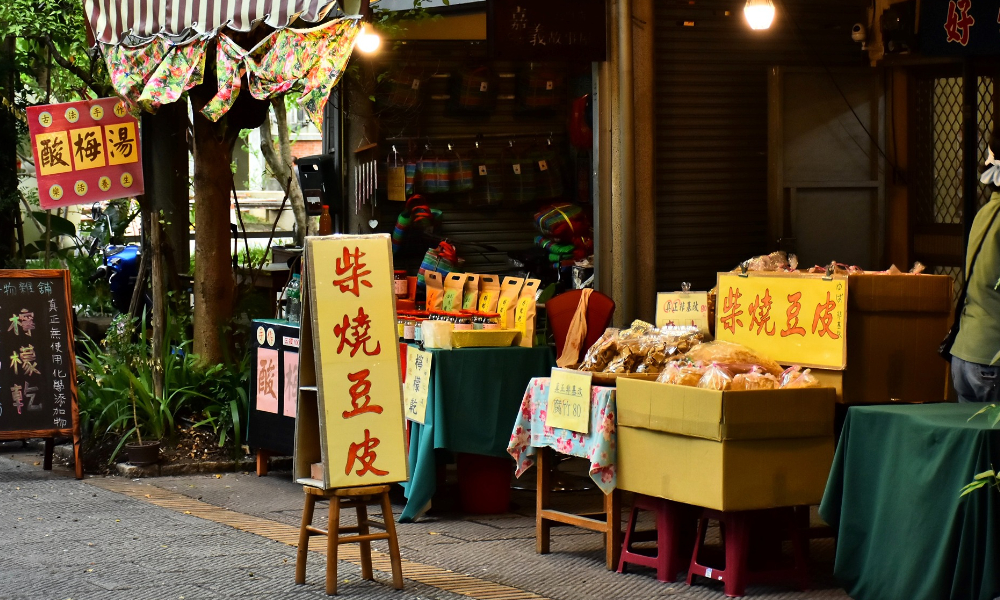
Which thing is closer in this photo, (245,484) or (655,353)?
(655,353)

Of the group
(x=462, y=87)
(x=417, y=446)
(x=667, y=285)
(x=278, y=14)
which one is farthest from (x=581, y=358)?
(x=462, y=87)

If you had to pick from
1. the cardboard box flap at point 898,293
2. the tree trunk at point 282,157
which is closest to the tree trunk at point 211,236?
the cardboard box flap at point 898,293

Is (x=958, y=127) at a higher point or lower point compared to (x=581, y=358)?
higher

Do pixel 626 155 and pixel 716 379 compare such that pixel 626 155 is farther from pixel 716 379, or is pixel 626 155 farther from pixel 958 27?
pixel 716 379

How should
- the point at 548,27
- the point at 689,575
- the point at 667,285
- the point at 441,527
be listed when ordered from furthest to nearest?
the point at 667,285
the point at 548,27
the point at 441,527
the point at 689,575

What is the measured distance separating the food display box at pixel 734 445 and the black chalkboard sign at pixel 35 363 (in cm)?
533

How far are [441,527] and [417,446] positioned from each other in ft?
1.86

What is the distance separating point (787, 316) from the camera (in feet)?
22.3

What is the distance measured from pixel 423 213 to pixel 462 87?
1444 mm

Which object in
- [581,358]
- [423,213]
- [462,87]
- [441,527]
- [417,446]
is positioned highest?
[462,87]

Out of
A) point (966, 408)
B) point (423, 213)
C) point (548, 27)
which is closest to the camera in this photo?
point (966, 408)

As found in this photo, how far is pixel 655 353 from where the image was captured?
6965mm

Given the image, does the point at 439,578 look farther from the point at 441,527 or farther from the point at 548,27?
the point at 548,27

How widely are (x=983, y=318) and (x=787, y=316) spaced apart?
100 centimetres
